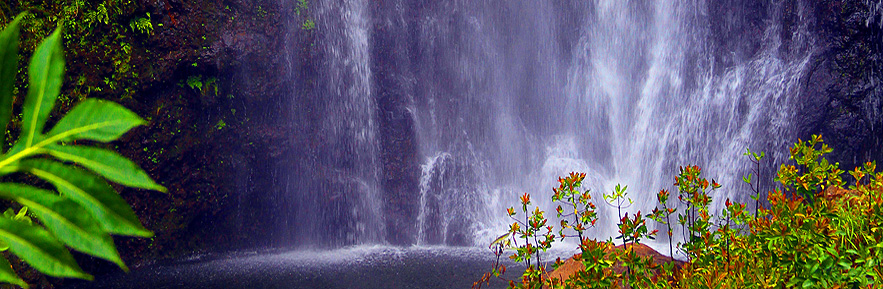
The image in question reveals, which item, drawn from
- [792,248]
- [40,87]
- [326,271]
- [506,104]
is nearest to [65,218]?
[40,87]

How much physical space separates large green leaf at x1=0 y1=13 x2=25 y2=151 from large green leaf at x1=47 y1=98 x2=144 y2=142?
0.05 meters

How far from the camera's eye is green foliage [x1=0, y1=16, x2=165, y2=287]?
0.64m

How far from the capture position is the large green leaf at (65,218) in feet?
2.12

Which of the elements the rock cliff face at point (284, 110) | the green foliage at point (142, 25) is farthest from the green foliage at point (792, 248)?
the green foliage at point (142, 25)

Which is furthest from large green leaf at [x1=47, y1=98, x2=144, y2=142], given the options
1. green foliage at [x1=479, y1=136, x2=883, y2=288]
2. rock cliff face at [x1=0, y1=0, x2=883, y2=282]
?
rock cliff face at [x1=0, y1=0, x2=883, y2=282]

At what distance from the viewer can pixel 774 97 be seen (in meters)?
11.3

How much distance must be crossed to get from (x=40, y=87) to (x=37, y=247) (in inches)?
7.5

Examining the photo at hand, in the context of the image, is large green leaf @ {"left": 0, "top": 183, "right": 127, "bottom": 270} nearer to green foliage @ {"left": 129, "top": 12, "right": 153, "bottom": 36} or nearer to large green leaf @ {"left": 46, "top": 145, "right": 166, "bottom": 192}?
large green leaf @ {"left": 46, "top": 145, "right": 166, "bottom": 192}

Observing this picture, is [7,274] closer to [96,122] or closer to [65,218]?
[65,218]

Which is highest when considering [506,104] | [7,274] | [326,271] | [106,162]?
[506,104]

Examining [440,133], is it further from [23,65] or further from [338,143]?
[23,65]

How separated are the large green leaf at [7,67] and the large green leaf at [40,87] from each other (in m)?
0.02

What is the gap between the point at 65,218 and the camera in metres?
0.67

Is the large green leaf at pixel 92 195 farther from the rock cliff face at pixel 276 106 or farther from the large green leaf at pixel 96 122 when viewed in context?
the rock cliff face at pixel 276 106
